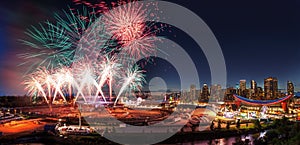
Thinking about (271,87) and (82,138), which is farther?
(271,87)

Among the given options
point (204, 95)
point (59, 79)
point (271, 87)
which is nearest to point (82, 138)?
point (59, 79)

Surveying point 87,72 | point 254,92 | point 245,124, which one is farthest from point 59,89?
point 254,92

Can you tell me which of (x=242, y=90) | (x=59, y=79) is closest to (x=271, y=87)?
(x=242, y=90)

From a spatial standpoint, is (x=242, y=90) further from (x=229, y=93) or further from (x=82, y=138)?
(x=82, y=138)

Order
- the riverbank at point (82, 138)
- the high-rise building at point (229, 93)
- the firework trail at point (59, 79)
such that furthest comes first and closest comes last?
1. the high-rise building at point (229, 93)
2. the firework trail at point (59, 79)
3. the riverbank at point (82, 138)

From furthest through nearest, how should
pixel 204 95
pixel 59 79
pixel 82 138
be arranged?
pixel 204 95 < pixel 59 79 < pixel 82 138

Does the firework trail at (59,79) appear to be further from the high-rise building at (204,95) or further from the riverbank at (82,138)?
the high-rise building at (204,95)

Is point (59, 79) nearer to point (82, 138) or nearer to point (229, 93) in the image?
point (82, 138)

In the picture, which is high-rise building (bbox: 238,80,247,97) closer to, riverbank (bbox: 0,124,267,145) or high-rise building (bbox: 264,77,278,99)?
high-rise building (bbox: 264,77,278,99)

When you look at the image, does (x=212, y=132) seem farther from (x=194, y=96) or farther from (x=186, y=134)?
(x=194, y=96)

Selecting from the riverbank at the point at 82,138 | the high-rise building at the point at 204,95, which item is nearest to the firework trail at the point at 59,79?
the riverbank at the point at 82,138

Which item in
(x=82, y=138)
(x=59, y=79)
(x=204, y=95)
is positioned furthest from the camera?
(x=204, y=95)
